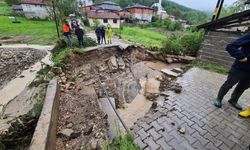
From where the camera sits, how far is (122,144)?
231 cm

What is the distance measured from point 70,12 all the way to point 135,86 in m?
26.0

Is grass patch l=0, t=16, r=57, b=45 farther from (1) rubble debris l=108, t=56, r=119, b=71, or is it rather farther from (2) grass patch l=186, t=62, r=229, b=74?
(2) grass patch l=186, t=62, r=229, b=74

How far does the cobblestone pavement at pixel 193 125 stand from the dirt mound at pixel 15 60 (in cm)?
684

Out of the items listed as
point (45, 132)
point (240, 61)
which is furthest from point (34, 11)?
point (240, 61)

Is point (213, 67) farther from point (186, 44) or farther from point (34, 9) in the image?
point (34, 9)

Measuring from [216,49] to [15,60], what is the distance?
10.8 meters

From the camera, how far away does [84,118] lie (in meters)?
3.52

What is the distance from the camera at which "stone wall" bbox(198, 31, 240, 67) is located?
563 cm

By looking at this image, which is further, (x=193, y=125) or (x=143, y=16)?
(x=143, y=16)

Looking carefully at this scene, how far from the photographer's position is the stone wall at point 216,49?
563 centimetres

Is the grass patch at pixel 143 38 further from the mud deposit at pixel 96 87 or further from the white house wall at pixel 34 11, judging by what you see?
the white house wall at pixel 34 11

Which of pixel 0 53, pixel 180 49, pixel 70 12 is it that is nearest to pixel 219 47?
pixel 180 49

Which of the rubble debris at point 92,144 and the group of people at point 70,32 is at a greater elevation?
the group of people at point 70,32

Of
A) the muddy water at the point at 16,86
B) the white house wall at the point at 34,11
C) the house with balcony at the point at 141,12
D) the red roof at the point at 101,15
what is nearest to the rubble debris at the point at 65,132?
the muddy water at the point at 16,86
